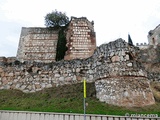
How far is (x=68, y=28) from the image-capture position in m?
21.5

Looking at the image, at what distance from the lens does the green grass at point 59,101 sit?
318 inches

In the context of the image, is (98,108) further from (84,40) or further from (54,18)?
(54,18)

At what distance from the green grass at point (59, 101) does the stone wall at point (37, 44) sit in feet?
32.5

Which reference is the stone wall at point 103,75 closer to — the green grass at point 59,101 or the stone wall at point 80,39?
the green grass at point 59,101

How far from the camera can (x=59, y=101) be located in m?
9.48

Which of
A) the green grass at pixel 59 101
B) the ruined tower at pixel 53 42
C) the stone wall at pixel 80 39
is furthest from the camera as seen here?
the ruined tower at pixel 53 42

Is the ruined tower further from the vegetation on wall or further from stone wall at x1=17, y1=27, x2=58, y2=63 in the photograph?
the vegetation on wall

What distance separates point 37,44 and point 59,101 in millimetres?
13967

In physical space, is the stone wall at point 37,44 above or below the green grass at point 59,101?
above

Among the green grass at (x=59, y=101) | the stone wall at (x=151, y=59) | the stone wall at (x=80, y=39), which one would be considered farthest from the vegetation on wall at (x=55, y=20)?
the green grass at (x=59, y=101)

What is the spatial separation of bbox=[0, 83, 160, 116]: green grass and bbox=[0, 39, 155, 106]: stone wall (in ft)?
1.51

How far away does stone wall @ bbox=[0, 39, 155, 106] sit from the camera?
28.7 feet

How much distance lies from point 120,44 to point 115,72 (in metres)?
1.63

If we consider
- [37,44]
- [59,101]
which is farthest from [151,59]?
[59,101]
